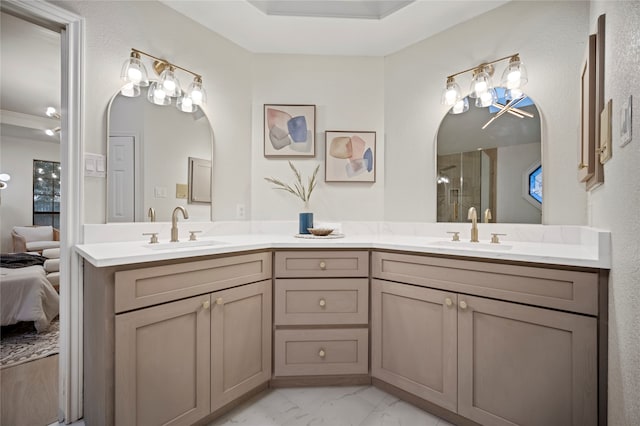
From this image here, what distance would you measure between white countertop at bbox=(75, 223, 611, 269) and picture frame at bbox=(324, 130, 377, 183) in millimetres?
399

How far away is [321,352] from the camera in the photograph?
177 cm

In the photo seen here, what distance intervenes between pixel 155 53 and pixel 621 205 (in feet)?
7.55

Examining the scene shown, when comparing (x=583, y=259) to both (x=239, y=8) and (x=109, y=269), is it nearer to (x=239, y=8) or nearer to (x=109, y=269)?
(x=109, y=269)

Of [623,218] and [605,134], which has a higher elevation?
[605,134]

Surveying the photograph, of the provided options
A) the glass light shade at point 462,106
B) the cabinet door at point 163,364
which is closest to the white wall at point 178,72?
the cabinet door at point 163,364

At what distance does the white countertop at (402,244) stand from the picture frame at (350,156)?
399mm

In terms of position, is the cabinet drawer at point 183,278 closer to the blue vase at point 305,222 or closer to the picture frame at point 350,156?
the blue vase at point 305,222

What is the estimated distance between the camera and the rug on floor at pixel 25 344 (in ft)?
6.94

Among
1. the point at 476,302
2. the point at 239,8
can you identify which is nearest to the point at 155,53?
the point at 239,8

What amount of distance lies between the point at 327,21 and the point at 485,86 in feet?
3.54

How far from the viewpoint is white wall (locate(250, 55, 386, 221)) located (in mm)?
2395

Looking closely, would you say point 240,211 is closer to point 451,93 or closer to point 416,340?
point 416,340

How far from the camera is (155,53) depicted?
187cm

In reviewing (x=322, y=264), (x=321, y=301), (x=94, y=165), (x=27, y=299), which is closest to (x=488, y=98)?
(x=322, y=264)
